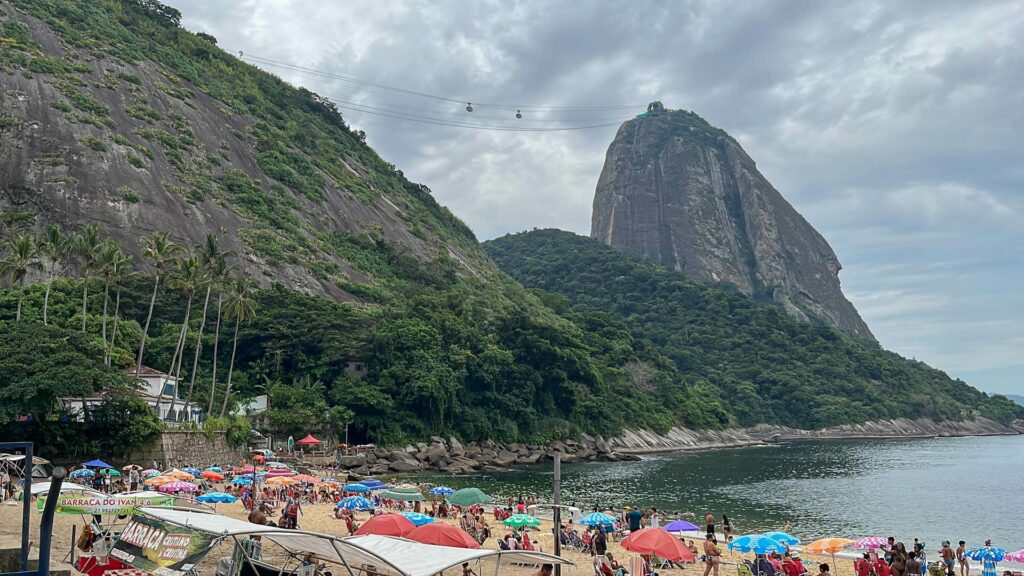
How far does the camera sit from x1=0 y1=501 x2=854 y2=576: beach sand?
2136 centimetres

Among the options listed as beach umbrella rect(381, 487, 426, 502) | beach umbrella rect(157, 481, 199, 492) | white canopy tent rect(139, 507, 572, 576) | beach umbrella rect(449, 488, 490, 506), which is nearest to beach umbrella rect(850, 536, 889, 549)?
white canopy tent rect(139, 507, 572, 576)

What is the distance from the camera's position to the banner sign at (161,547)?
12.9 meters

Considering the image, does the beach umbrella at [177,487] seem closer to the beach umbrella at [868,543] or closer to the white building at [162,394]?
the white building at [162,394]

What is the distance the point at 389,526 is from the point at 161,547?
32.7 feet

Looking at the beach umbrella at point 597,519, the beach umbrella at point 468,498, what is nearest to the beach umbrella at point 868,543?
the beach umbrella at point 597,519

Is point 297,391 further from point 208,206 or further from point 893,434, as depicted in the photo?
point 893,434

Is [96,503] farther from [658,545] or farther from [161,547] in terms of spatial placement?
[658,545]

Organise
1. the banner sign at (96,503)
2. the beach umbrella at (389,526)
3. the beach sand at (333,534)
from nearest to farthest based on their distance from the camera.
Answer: the banner sign at (96,503)
the beach sand at (333,534)
the beach umbrella at (389,526)

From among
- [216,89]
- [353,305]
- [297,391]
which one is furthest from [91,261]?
[216,89]

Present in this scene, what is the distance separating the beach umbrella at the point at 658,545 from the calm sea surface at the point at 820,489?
800 inches

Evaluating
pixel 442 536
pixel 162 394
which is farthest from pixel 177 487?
pixel 162 394

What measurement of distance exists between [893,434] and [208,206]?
122m

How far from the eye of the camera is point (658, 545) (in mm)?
20844

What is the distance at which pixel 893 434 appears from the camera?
139 meters
